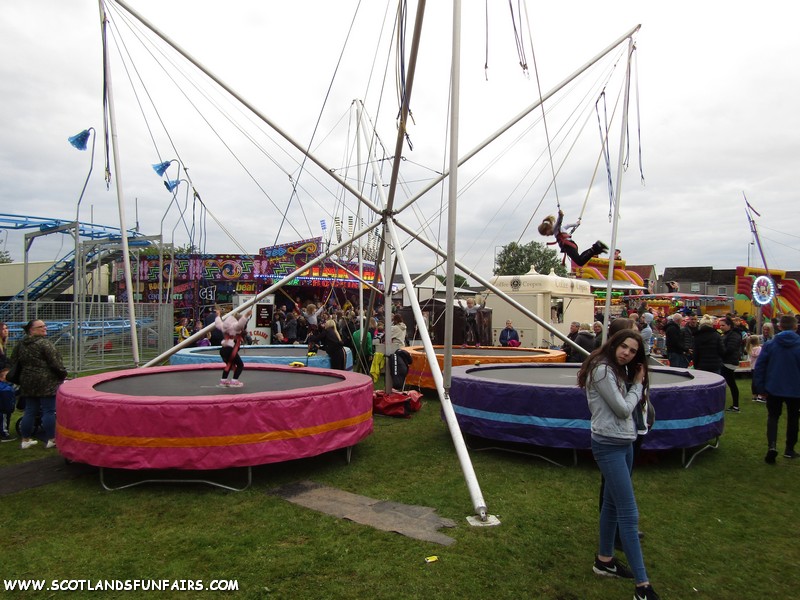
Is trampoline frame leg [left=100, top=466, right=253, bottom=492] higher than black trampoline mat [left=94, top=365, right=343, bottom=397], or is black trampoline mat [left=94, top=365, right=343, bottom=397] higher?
black trampoline mat [left=94, top=365, right=343, bottom=397]

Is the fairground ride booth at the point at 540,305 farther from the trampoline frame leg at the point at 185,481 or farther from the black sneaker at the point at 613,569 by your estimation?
the black sneaker at the point at 613,569

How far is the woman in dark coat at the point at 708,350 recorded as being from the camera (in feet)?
25.3

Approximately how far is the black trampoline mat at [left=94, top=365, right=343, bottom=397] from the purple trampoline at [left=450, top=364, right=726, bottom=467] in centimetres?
152

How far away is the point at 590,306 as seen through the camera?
1841cm

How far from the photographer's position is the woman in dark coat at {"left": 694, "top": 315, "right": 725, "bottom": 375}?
7703 mm

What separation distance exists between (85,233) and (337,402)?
12.9 meters

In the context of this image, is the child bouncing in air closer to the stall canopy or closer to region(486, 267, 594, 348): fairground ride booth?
region(486, 267, 594, 348): fairground ride booth

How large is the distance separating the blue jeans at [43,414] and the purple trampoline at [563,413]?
4.14m

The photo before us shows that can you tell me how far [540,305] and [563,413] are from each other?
Answer: 11.0 metres

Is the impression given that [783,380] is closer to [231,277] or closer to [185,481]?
[185,481]

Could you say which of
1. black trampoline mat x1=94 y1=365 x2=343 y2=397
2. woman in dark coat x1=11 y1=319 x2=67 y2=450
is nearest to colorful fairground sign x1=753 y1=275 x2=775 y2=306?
black trampoline mat x1=94 y1=365 x2=343 y2=397

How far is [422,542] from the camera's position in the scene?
3.42m

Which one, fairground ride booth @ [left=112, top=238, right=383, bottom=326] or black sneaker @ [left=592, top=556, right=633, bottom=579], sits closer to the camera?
black sneaker @ [left=592, top=556, right=633, bottom=579]

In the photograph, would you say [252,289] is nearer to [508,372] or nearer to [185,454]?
[508,372]
